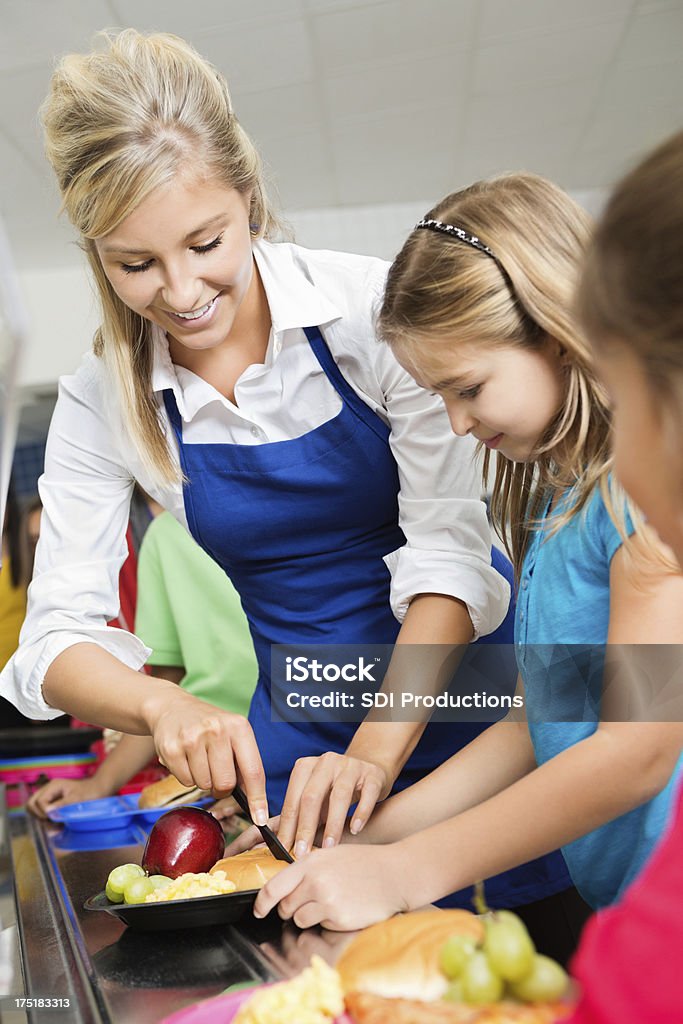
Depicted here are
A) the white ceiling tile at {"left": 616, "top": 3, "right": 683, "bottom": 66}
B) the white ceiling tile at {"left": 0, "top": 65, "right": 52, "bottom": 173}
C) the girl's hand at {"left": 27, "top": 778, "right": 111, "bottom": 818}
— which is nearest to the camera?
the girl's hand at {"left": 27, "top": 778, "right": 111, "bottom": 818}

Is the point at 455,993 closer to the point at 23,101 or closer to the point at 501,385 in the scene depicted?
the point at 501,385

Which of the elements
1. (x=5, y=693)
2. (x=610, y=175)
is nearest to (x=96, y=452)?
(x=5, y=693)

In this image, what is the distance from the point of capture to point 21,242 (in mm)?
5547

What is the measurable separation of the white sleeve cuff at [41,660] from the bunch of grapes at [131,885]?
351mm

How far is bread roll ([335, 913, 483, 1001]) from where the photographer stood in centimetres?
67

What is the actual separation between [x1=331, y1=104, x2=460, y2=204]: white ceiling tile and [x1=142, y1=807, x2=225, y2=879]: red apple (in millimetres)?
4279

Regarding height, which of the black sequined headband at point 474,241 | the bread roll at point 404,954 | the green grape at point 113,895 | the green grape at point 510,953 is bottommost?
the green grape at point 113,895

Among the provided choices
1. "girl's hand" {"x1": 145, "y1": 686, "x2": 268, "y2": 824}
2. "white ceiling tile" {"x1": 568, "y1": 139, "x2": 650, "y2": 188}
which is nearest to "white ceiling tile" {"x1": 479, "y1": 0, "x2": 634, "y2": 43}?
"white ceiling tile" {"x1": 568, "y1": 139, "x2": 650, "y2": 188}

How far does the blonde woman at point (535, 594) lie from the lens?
905mm

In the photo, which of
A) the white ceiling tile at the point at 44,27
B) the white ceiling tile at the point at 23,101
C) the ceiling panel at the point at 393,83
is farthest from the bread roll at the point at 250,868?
the white ceiling tile at the point at 23,101

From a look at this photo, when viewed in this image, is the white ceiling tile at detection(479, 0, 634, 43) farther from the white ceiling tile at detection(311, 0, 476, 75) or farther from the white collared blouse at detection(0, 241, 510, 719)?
the white collared blouse at detection(0, 241, 510, 719)

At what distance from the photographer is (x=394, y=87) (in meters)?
4.48

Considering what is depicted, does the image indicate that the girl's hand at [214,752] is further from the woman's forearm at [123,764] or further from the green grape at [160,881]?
the woman's forearm at [123,764]

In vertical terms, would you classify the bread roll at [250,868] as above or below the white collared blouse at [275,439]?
below
